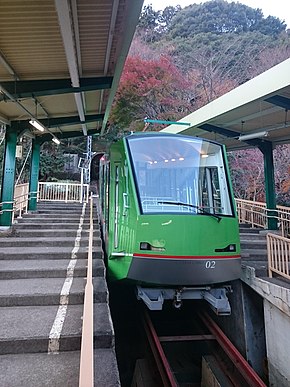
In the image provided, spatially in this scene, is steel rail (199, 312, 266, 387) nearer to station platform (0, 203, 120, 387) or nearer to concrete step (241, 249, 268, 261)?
concrete step (241, 249, 268, 261)

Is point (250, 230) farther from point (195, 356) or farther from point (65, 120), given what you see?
point (65, 120)

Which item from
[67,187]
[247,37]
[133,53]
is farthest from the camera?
[247,37]

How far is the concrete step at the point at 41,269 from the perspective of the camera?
452 cm

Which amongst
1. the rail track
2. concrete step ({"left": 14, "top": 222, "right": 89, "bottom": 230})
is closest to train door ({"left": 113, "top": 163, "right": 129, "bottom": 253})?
the rail track

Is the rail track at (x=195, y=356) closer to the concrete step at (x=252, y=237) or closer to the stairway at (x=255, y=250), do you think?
the stairway at (x=255, y=250)

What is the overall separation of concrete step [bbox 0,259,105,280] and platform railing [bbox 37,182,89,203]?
309 inches

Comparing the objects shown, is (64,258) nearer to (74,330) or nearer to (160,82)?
(74,330)

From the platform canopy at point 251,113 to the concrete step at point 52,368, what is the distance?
482cm

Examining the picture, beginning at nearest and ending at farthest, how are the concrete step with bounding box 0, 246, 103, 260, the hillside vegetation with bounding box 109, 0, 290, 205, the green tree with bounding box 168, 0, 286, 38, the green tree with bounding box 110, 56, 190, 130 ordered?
the concrete step with bounding box 0, 246, 103, 260, the hillside vegetation with bounding box 109, 0, 290, 205, the green tree with bounding box 110, 56, 190, 130, the green tree with bounding box 168, 0, 286, 38

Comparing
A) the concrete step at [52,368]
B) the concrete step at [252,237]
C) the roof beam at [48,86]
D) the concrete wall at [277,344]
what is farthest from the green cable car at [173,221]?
the concrete step at [252,237]

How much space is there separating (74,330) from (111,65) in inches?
157

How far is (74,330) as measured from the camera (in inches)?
117

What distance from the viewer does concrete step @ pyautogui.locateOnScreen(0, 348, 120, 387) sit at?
2.35m

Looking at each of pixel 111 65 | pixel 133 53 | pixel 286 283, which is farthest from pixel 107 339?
pixel 133 53
